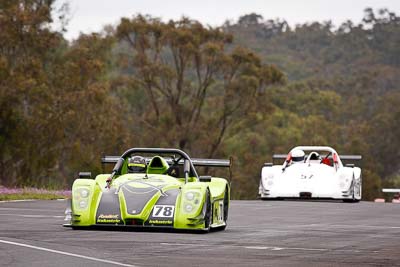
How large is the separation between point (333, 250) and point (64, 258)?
3634 mm

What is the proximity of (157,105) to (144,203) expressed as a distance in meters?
60.1

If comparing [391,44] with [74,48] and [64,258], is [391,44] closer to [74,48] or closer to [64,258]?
[74,48]

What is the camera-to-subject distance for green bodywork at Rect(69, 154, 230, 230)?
1577 centimetres

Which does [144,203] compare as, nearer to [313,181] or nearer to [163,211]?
[163,211]

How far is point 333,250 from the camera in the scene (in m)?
13.5

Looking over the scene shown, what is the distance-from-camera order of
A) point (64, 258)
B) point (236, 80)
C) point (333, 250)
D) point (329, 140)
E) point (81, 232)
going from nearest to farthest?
point (64, 258), point (333, 250), point (81, 232), point (236, 80), point (329, 140)

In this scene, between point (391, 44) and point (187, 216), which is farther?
point (391, 44)

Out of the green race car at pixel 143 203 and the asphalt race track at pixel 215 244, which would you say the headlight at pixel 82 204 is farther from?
the asphalt race track at pixel 215 244

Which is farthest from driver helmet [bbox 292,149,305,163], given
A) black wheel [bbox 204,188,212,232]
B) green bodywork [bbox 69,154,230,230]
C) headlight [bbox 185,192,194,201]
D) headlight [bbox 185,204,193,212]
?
headlight [bbox 185,204,193,212]

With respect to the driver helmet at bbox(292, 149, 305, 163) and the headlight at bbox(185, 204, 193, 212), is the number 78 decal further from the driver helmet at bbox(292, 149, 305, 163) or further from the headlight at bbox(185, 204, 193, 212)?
the driver helmet at bbox(292, 149, 305, 163)

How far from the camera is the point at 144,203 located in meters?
15.8

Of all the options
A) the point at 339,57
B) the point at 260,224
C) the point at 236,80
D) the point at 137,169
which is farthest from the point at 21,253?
the point at 339,57

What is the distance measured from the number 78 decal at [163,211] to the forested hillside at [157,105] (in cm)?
3031

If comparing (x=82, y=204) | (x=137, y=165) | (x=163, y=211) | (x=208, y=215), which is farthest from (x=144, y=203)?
(x=137, y=165)
